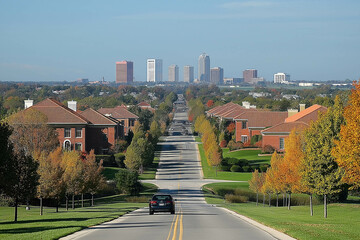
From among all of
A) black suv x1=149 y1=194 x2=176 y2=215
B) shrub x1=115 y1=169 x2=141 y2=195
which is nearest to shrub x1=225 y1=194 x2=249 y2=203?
shrub x1=115 y1=169 x2=141 y2=195

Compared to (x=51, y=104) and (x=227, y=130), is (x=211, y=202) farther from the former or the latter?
(x=227, y=130)

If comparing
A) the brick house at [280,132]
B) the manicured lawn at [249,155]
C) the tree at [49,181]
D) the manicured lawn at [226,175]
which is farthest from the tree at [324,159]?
the brick house at [280,132]

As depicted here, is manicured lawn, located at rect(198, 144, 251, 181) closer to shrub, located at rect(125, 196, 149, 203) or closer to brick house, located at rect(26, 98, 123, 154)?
brick house, located at rect(26, 98, 123, 154)

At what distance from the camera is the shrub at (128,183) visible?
62.4 meters

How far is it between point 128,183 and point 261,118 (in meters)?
52.2

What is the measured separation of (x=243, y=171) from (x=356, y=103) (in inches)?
2047

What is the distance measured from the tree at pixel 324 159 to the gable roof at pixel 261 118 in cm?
6981

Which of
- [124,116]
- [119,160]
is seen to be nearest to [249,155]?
[119,160]

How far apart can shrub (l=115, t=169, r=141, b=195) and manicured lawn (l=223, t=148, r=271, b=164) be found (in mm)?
29178

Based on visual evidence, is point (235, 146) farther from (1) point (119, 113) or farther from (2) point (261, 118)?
(1) point (119, 113)

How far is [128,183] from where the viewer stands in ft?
204

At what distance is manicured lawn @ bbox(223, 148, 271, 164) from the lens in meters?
89.1

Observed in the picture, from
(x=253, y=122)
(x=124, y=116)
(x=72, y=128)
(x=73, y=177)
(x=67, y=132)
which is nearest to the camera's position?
(x=73, y=177)

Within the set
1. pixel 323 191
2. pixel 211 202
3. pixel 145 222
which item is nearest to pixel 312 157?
pixel 323 191
